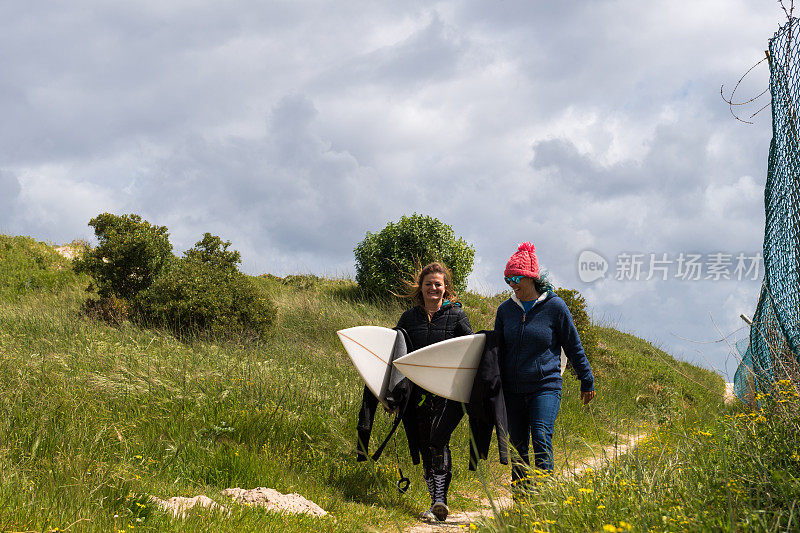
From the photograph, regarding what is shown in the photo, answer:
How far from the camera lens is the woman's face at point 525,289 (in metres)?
4.90

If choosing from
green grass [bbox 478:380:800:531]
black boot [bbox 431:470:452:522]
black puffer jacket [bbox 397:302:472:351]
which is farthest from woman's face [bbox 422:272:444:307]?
green grass [bbox 478:380:800:531]

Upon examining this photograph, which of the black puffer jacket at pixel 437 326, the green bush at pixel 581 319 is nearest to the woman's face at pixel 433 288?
the black puffer jacket at pixel 437 326

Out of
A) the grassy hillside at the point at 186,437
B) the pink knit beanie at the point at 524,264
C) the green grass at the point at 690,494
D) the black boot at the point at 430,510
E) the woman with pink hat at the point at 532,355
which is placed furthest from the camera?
the black boot at the point at 430,510

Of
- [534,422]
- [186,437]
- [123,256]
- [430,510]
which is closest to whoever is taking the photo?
[534,422]

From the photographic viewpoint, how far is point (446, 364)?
5188 millimetres

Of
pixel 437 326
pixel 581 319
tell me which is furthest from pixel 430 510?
pixel 581 319

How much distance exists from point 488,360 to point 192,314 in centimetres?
781

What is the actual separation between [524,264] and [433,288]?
906 millimetres

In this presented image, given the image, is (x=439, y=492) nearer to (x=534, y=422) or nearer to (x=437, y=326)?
(x=534, y=422)

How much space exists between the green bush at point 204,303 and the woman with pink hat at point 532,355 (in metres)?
7.56

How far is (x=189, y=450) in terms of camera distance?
5461 mm

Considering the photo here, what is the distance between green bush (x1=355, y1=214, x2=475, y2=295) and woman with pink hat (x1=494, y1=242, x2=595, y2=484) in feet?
34.4

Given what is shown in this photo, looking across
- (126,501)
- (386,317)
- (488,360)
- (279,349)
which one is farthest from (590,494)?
(386,317)

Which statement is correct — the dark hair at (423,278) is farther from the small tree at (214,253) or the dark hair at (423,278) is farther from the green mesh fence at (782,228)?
the small tree at (214,253)
